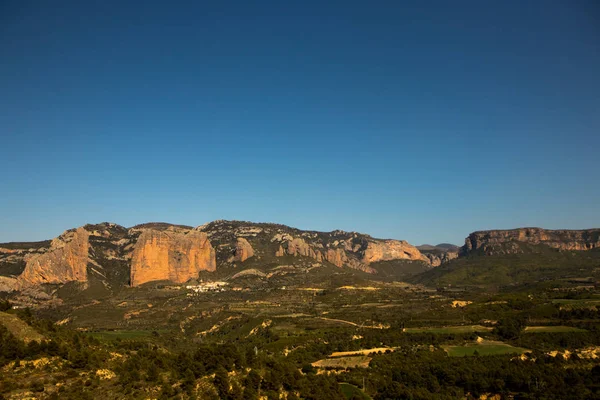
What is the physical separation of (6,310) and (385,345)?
75855mm

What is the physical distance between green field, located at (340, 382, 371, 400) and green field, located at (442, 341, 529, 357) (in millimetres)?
30904

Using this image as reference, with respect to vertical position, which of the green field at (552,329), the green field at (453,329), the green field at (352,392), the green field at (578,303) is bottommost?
the green field at (352,392)

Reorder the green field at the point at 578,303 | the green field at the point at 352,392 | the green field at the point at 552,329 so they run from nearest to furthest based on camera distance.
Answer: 1. the green field at the point at 352,392
2. the green field at the point at 552,329
3. the green field at the point at 578,303

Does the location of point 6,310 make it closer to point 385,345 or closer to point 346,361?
point 346,361

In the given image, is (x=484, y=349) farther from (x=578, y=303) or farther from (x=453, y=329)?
(x=578, y=303)

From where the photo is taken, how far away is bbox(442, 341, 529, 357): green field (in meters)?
89.9

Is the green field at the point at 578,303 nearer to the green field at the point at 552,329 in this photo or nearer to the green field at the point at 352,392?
the green field at the point at 552,329

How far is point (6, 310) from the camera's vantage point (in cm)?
5747

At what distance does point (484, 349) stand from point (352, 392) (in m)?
41.2

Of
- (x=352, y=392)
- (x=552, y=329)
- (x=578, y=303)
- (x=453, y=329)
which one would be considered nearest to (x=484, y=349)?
(x=453, y=329)

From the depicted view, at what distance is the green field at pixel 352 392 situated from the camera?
63.5 metres

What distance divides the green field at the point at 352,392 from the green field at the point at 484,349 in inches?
1217

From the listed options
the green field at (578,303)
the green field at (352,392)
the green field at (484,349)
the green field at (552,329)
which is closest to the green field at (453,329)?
the green field at (552,329)

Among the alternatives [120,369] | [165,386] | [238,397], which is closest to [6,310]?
[120,369]
